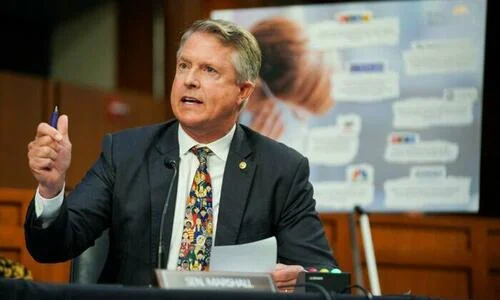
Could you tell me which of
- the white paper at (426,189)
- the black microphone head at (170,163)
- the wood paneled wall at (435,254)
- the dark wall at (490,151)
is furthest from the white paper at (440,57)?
the black microphone head at (170,163)

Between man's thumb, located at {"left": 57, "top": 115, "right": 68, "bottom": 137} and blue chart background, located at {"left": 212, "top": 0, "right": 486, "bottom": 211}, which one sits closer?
man's thumb, located at {"left": 57, "top": 115, "right": 68, "bottom": 137}

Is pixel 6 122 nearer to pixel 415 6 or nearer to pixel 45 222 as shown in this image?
pixel 415 6

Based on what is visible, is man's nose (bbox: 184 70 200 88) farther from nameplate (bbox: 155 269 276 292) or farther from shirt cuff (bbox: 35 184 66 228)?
nameplate (bbox: 155 269 276 292)

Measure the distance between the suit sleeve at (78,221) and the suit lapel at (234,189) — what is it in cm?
28

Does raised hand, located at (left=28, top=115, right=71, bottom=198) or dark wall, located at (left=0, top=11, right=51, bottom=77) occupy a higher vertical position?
dark wall, located at (left=0, top=11, right=51, bottom=77)

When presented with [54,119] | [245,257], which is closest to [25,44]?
[54,119]

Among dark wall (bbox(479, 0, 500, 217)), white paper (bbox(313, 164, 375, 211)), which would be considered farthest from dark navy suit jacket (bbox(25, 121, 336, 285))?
dark wall (bbox(479, 0, 500, 217))

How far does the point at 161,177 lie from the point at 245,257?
1.52 ft

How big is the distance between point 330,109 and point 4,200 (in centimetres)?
131

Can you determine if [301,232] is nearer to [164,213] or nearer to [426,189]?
[164,213]

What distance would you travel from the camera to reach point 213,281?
198cm

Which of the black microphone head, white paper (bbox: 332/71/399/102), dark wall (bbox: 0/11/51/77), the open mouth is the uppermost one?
dark wall (bbox: 0/11/51/77)

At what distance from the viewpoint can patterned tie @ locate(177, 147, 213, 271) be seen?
2.60 m

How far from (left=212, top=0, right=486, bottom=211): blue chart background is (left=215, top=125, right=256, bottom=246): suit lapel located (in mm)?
1545
